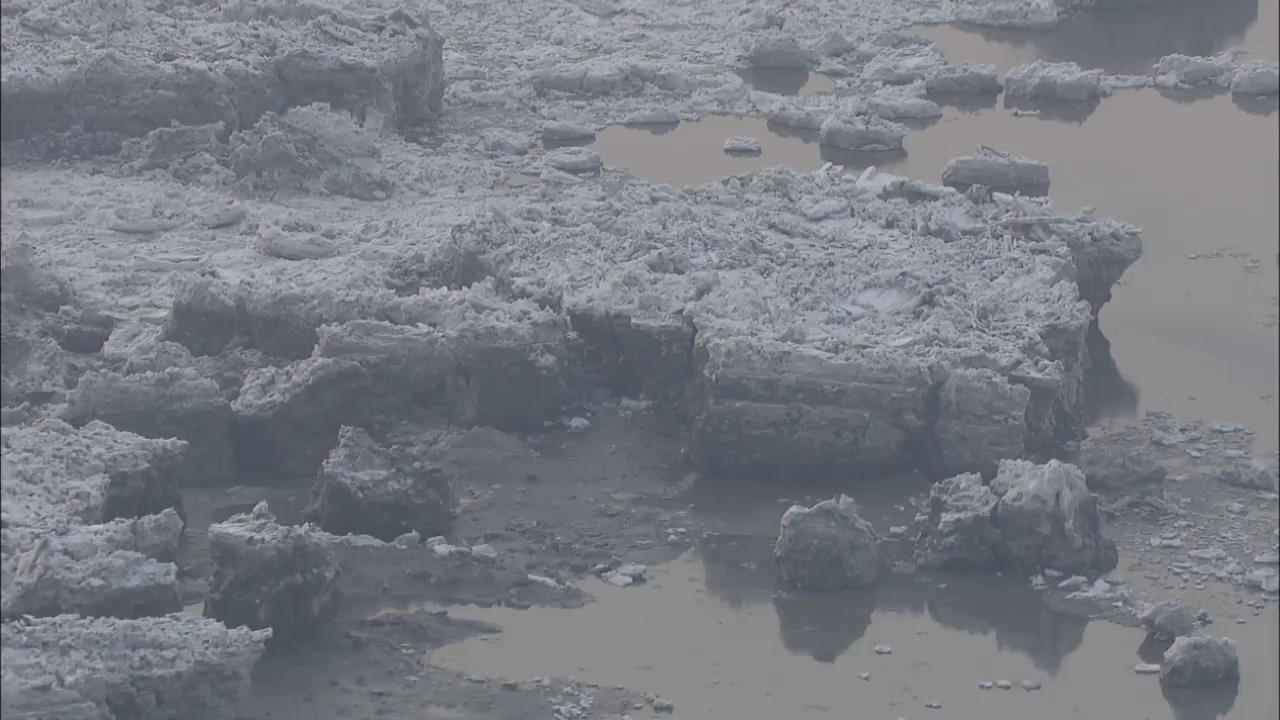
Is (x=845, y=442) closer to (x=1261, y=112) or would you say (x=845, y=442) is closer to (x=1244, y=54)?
(x=1261, y=112)

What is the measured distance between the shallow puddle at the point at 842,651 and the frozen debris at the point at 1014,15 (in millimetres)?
19447

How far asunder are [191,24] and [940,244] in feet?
31.0

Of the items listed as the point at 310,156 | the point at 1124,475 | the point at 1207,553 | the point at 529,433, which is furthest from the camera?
the point at 310,156

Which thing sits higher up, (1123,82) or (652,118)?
(1123,82)

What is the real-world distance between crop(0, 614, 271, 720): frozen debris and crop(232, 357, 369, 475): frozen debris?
479 cm

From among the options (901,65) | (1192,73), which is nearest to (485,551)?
(901,65)

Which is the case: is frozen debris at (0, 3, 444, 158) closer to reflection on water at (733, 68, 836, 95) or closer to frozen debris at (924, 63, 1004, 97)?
reflection on water at (733, 68, 836, 95)

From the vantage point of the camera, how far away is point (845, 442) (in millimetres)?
26250

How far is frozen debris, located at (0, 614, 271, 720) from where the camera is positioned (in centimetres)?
1986

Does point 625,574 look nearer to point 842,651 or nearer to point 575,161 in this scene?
point 842,651

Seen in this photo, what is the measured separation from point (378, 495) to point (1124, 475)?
6.36m

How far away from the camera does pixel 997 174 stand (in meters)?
34.6

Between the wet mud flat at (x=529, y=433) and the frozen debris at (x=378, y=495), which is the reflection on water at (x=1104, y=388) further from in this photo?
the frozen debris at (x=378, y=495)

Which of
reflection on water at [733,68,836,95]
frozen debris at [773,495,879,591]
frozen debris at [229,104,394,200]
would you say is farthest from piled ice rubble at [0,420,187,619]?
reflection on water at [733,68,836,95]
